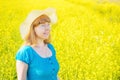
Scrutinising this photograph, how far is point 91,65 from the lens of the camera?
6.61 m

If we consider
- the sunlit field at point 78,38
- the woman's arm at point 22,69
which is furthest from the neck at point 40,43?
the sunlit field at point 78,38

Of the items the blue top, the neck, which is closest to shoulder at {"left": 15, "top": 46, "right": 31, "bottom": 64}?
the blue top

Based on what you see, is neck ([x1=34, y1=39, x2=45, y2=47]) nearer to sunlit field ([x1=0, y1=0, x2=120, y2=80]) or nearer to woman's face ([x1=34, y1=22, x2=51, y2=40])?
woman's face ([x1=34, y1=22, x2=51, y2=40])

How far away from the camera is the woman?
13.5 feet

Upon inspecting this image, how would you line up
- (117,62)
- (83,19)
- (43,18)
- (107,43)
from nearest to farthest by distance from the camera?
(43,18), (117,62), (107,43), (83,19)

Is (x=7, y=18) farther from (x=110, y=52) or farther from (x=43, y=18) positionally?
(x=43, y=18)

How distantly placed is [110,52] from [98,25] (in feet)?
6.92

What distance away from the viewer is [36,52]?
4.20 m

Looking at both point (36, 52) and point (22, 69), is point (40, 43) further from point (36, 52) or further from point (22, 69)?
point (22, 69)

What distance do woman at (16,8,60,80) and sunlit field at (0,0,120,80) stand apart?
2.04 meters

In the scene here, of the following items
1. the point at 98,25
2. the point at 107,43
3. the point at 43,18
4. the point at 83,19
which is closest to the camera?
the point at 43,18

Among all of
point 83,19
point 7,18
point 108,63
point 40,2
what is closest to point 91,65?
point 108,63

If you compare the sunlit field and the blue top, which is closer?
the blue top

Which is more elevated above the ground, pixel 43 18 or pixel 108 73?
pixel 43 18
